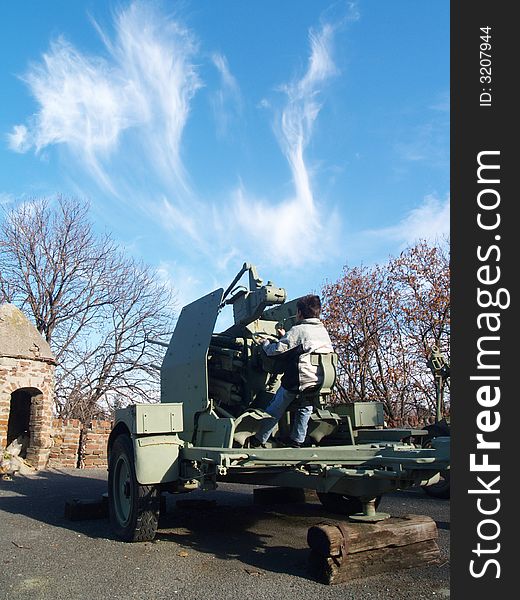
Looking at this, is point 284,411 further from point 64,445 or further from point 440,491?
point 64,445

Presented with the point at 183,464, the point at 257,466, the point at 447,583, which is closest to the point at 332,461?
the point at 257,466

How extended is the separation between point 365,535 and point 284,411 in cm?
152

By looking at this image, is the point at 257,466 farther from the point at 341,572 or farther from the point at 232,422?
the point at 341,572

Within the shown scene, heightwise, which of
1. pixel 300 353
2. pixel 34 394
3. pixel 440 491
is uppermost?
pixel 300 353

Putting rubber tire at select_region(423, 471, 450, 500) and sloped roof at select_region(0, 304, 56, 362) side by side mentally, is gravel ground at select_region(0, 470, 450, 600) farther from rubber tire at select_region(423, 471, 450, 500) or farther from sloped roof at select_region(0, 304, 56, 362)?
sloped roof at select_region(0, 304, 56, 362)

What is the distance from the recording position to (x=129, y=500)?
6023 millimetres

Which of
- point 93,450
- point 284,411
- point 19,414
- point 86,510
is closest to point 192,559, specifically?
point 284,411

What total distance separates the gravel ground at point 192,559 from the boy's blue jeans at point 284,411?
99cm

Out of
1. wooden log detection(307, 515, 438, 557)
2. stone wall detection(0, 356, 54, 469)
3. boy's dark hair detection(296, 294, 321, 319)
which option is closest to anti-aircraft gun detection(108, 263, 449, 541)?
wooden log detection(307, 515, 438, 557)

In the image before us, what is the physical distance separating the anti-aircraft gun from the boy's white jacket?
9 cm

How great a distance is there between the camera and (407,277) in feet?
76.3

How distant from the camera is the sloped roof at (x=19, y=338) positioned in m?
16.2

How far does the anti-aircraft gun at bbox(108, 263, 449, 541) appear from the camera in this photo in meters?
4.77

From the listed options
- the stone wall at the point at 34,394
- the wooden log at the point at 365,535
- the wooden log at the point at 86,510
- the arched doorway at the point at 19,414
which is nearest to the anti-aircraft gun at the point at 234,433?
the wooden log at the point at 365,535
